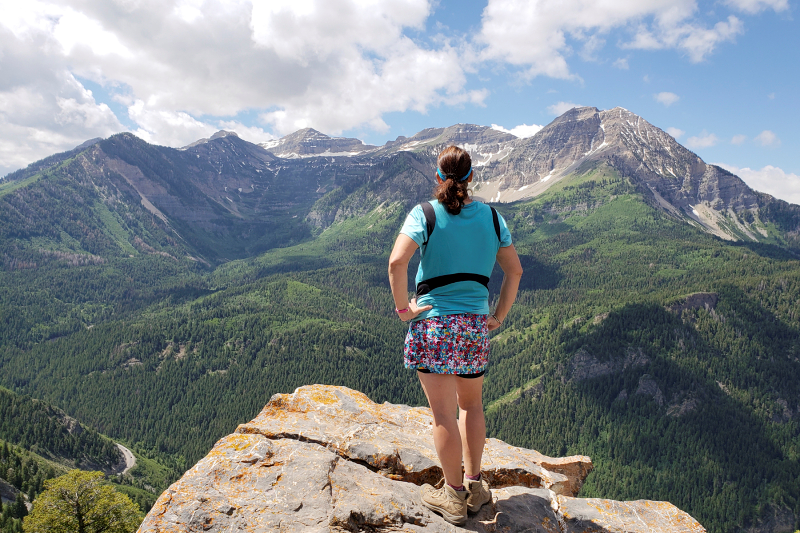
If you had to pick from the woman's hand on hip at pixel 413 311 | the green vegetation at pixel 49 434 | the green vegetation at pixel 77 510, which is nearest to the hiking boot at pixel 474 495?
the woman's hand on hip at pixel 413 311

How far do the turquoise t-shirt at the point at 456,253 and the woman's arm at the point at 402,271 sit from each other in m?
0.17

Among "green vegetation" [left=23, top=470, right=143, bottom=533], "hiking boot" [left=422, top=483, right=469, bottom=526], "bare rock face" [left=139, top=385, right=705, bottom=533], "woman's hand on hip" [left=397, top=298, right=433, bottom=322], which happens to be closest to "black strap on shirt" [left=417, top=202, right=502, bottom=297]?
"woman's hand on hip" [left=397, top=298, right=433, bottom=322]

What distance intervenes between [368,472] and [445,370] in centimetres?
377

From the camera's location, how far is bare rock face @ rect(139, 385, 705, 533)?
26.9 ft

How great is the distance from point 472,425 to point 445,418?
2.75 feet

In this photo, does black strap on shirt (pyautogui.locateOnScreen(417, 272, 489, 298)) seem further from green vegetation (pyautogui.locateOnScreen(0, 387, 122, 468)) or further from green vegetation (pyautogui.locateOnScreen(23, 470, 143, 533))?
green vegetation (pyautogui.locateOnScreen(0, 387, 122, 468))

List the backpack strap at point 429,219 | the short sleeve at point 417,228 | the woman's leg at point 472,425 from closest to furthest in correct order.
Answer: the short sleeve at point 417,228 → the backpack strap at point 429,219 → the woman's leg at point 472,425

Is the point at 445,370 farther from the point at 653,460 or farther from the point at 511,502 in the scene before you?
the point at 653,460

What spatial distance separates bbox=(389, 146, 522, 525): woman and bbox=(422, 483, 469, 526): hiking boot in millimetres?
17

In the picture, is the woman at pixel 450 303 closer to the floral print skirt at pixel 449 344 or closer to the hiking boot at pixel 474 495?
the floral print skirt at pixel 449 344

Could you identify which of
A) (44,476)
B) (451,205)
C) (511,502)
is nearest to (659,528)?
(511,502)

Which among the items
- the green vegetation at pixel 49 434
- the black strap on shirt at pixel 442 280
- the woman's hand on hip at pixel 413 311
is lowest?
the green vegetation at pixel 49 434

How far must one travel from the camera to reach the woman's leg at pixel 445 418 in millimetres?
8188

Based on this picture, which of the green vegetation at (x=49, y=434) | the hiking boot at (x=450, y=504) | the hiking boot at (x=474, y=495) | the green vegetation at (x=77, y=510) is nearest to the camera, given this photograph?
the hiking boot at (x=450, y=504)
